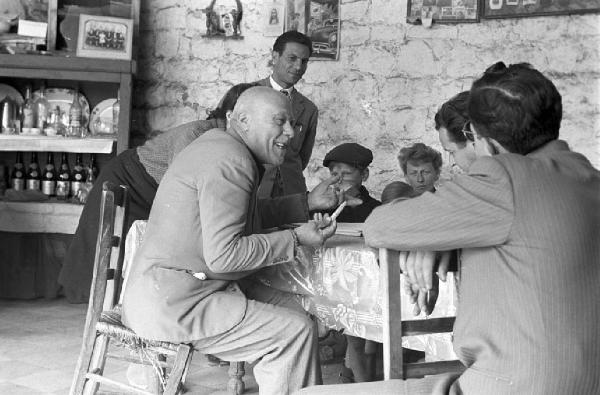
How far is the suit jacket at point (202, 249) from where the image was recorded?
7.06 feet

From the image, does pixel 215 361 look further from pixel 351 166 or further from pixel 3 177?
pixel 3 177

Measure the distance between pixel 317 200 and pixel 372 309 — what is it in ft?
2.18

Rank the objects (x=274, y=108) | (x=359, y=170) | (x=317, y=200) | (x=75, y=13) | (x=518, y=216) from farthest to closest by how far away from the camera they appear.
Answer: (x=75, y=13), (x=359, y=170), (x=317, y=200), (x=274, y=108), (x=518, y=216)

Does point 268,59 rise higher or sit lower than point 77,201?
higher

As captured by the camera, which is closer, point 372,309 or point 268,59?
point 372,309

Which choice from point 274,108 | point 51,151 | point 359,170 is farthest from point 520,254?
point 51,151

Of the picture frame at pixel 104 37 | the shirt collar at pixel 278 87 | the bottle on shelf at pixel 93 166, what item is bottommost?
the bottle on shelf at pixel 93 166

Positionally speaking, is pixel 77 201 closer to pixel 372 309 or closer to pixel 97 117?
pixel 97 117

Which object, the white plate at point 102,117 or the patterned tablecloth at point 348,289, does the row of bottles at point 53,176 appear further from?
the patterned tablecloth at point 348,289

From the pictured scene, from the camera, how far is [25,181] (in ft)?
18.0

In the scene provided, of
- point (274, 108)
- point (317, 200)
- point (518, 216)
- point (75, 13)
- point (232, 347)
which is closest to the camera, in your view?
point (518, 216)

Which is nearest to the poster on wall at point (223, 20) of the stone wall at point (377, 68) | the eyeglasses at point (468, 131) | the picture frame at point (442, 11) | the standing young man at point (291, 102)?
the stone wall at point (377, 68)

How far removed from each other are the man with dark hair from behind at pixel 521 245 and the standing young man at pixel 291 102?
9.55 feet

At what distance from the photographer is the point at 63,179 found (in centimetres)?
546
